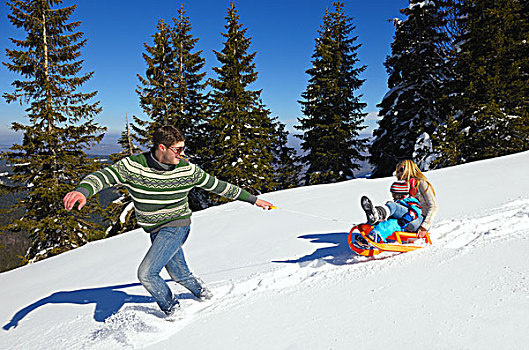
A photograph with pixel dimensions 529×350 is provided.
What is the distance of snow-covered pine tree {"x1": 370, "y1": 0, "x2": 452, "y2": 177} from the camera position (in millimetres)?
16422

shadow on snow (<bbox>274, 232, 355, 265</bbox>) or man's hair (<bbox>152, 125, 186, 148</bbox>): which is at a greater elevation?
man's hair (<bbox>152, 125, 186, 148</bbox>)

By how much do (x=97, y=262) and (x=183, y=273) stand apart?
3461 mm

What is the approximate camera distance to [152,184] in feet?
8.50

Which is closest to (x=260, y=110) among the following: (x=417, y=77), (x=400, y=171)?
(x=417, y=77)

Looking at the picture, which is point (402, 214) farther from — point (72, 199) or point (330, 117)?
point (330, 117)

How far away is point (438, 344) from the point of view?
6.23 ft

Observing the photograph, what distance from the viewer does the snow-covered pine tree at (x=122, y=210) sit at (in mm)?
15492

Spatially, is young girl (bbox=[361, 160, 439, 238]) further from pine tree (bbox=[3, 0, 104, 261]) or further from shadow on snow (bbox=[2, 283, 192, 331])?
pine tree (bbox=[3, 0, 104, 261])

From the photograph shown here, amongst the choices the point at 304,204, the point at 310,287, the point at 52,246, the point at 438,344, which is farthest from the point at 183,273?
the point at 52,246

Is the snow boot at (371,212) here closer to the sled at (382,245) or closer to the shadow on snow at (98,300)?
the sled at (382,245)


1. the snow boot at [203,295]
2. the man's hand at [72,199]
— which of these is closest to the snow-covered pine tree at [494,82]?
the snow boot at [203,295]

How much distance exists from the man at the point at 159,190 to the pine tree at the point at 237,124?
13.9 meters

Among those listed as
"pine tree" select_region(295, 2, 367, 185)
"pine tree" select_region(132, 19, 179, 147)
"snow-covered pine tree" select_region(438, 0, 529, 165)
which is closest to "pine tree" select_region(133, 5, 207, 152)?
"pine tree" select_region(132, 19, 179, 147)

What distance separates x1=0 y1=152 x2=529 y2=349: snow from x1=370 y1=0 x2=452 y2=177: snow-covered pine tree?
11547mm
